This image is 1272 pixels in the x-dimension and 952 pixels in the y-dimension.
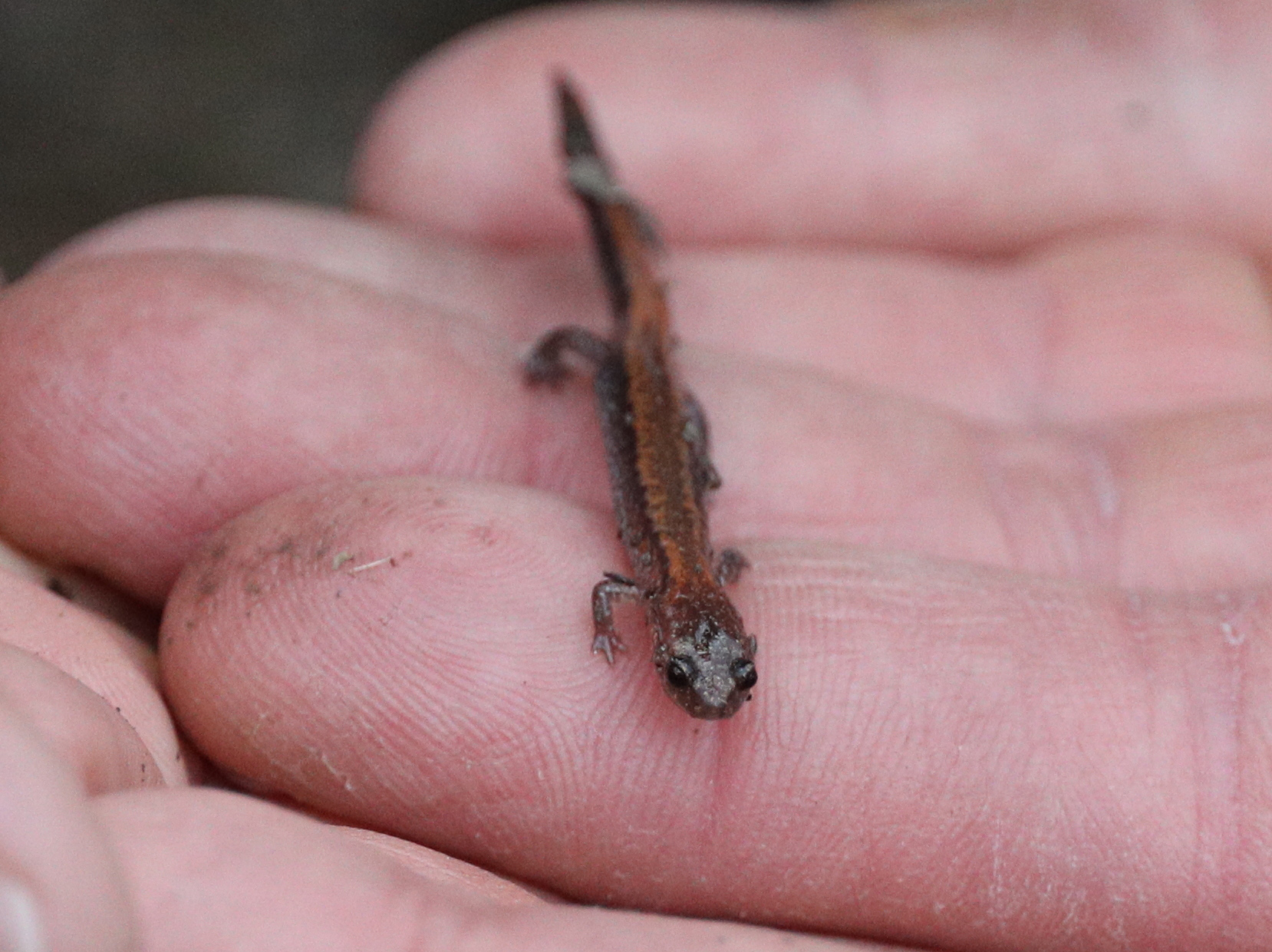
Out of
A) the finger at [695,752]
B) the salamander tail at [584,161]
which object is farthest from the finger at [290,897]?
the salamander tail at [584,161]

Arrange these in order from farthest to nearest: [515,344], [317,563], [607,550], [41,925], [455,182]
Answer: [455,182] → [515,344] → [607,550] → [317,563] → [41,925]

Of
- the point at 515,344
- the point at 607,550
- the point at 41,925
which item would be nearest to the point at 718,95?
the point at 515,344

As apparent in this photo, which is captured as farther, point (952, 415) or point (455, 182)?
point (455, 182)

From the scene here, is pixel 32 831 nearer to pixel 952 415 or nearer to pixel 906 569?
pixel 906 569

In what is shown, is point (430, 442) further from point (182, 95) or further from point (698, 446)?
point (182, 95)

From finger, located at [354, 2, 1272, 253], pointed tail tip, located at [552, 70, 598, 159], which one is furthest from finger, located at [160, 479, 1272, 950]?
finger, located at [354, 2, 1272, 253]

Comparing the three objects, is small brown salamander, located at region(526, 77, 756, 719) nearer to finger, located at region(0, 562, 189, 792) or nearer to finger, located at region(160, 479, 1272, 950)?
finger, located at region(160, 479, 1272, 950)

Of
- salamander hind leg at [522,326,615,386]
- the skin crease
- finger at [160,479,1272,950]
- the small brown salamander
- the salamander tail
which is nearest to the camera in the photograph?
the skin crease

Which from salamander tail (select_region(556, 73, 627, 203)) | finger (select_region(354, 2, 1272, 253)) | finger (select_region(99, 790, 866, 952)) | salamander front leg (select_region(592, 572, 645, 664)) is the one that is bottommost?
finger (select_region(99, 790, 866, 952))
